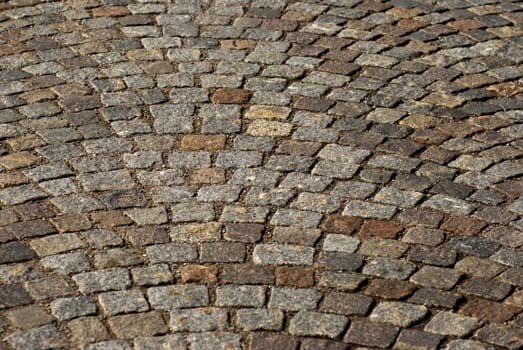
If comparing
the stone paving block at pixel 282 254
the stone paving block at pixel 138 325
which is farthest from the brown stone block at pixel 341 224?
the stone paving block at pixel 138 325

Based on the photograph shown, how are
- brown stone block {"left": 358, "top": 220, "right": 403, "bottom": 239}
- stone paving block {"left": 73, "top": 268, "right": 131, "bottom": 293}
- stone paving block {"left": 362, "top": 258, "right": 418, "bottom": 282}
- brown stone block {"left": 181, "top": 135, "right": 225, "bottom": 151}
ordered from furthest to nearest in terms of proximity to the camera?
brown stone block {"left": 181, "top": 135, "right": 225, "bottom": 151} → brown stone block {"left": 358, "top": 220, "right": 403, "bottom": 239} → stone paving block {"left": 362, "top": 258, "right": 418, "bottom": 282} → stone paving block {"left": 73, "top": 268, "right": 131, "bottom": 293}

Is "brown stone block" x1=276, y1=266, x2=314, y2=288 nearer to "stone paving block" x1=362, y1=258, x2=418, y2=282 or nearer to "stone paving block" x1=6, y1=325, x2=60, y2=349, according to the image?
"stone paving block" x1=362, y1=258, x2=418, y2=282

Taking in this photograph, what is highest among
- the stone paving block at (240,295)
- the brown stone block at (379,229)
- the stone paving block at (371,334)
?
the stone paving block at (240,295)

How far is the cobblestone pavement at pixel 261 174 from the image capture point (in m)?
4.66

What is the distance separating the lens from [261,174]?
18.7 feet

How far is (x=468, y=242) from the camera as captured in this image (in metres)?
5.17

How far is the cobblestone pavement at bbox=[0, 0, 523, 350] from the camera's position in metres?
4.66

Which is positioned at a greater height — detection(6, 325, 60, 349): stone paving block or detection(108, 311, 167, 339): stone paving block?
detection(6, 325, 60, 349): stone paving block

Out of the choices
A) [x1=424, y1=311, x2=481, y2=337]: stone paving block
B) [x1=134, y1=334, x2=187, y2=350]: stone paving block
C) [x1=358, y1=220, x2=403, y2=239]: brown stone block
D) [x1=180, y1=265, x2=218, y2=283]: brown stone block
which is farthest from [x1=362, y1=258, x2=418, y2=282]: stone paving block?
[x1=134, y1=334, x2=187, y2=350]: stone paving block

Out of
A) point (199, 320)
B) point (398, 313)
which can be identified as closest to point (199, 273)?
point (199, 320)

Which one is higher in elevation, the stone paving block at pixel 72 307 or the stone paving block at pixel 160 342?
the stone paving block at pixel 72 307

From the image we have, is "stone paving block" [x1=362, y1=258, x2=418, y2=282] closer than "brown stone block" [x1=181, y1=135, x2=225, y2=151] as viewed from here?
Yes

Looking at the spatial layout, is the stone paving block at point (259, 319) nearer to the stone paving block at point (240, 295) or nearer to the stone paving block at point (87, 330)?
the stone paving block at point (240, 295)

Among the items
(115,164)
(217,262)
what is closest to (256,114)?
(115,164)
